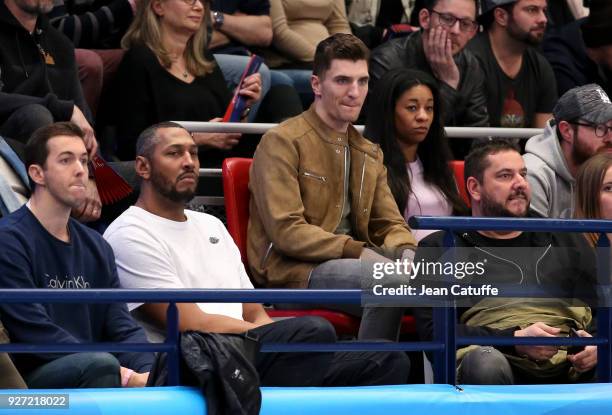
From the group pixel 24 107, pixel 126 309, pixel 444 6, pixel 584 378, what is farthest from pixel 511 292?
pixel 444 6

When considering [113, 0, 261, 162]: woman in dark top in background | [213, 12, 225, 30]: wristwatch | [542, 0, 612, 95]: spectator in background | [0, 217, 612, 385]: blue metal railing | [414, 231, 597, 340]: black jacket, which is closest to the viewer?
[0, 217, 612, 385]: blue metal railing

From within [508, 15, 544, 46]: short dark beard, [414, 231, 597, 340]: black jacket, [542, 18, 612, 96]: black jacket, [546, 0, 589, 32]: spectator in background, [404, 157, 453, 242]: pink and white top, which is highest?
[546, 0, 589, 32]: spectator in background

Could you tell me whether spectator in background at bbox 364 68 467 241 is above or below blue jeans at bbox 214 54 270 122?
below

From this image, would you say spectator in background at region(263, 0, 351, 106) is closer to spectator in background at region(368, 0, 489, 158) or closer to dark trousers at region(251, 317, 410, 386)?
spectator in background at region(368, 0, 489, 158)

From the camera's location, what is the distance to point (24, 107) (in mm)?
6785

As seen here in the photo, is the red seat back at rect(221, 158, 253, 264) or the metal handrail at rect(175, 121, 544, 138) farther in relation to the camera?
the metal handrail at rect(175, 121, 544, 138)

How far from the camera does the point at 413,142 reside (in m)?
7.38

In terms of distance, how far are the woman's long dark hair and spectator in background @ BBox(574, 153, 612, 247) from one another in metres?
0.80

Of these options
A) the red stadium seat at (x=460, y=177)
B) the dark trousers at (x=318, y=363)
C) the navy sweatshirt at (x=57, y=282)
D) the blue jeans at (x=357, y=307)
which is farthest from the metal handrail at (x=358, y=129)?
the dark trousers at (x=318, y=363)

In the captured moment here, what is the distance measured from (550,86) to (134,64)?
264 cm

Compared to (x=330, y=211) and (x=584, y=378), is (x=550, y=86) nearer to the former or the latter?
(x=330, y=211)

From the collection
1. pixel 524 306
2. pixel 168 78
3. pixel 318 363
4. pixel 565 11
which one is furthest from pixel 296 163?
pixel 565 11

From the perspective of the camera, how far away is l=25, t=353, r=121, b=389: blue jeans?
532 centimetres

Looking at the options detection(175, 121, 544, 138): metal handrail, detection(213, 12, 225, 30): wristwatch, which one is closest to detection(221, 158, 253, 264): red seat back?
detection(175, 121, 544, 138): metal handrail
